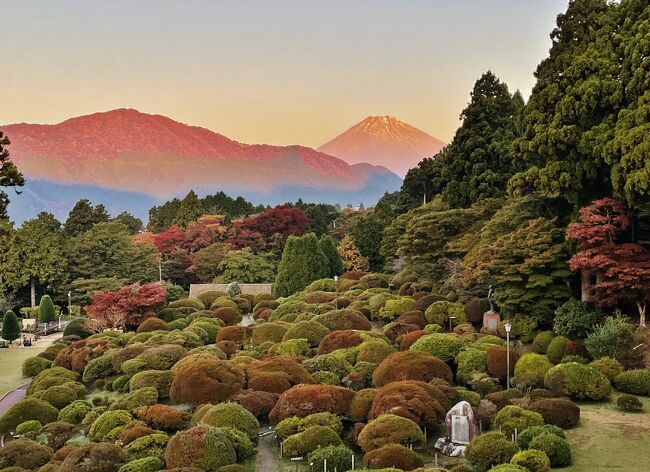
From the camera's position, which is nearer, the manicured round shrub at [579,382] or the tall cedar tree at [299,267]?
the manicured round shrub at [579,382]

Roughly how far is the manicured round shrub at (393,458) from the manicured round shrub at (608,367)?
26.0 feet

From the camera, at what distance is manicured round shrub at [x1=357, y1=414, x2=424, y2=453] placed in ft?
51.9

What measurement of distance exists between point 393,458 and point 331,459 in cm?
147

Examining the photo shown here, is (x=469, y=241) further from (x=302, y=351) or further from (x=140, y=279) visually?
(x=140, y=279)

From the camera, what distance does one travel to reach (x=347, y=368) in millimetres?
22719

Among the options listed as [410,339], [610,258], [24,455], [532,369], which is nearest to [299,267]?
[410,339]

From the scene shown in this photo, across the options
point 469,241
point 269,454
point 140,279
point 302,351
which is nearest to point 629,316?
point 469,241

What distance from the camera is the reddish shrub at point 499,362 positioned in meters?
21.5

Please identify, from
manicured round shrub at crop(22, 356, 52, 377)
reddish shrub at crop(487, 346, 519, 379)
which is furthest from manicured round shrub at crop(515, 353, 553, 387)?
manicured round shrub at crop(22, 356, 52, 377)

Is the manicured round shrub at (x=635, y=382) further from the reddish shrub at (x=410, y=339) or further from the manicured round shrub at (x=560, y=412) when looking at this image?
the reddish shrub at (x=410, y=339)

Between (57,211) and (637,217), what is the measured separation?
137 metres

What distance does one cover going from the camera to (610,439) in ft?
53.1

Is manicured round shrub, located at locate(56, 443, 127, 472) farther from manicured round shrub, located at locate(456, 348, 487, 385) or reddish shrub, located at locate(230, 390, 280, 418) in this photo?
manicured round shrub, located at locate(456, 348, 487, 385)

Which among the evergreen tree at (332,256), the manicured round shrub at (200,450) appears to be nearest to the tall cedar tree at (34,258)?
the evergreen tree at (332,256)
